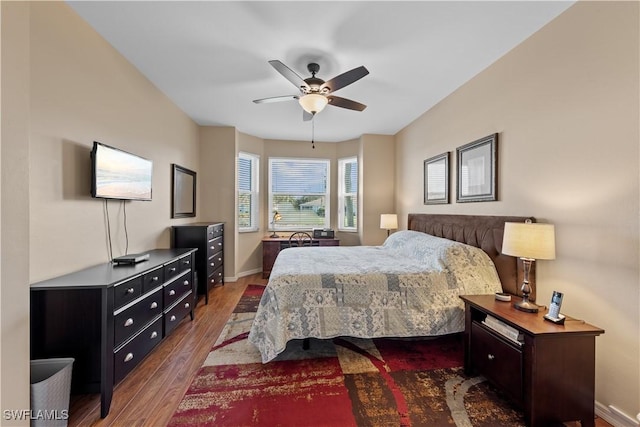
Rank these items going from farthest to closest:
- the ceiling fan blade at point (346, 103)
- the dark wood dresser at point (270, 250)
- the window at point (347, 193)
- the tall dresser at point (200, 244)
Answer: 1. the window at point (347, 193)
2. the dark wood dresser at point (270, 250)
3. the tall dresser at point (200, 244)
4. the ceiling fan blade at point (346, 103)

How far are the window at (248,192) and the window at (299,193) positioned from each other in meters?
0.31

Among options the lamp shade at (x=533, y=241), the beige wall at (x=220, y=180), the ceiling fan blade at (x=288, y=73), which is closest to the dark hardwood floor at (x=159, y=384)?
the lamp shade at (x=533, y=241)

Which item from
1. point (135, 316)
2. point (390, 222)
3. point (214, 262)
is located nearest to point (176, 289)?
point (135, 316)

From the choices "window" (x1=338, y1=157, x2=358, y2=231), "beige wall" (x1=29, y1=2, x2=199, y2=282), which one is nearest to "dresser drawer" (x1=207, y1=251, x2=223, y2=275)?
"beige wall" (x1=29, y1=2, x2=199, y2=282)

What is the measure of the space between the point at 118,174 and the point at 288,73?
1.70 metres

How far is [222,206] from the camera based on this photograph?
452cm

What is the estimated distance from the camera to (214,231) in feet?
12.6

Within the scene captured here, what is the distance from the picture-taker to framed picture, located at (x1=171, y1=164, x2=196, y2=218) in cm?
354

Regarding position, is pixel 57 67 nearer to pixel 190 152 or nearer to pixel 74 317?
pixel 74 317

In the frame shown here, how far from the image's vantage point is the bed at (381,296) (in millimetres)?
2107

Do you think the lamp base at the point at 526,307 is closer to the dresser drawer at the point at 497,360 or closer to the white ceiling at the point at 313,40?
the dresser drawer at the point at 497,360

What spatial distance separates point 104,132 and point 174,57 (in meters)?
0.92

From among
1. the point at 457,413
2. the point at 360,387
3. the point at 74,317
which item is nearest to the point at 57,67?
the point at 74,317

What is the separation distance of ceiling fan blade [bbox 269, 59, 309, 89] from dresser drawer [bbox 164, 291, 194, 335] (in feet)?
7.63
